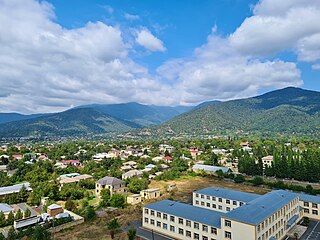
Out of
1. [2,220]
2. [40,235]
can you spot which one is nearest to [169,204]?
[40,235]

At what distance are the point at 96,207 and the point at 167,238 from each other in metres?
12.6

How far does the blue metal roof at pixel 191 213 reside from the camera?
806 inches

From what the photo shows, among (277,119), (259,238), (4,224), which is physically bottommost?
(4,224)

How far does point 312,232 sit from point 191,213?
1110 centimetres

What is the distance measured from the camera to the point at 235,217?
18922 millimetres

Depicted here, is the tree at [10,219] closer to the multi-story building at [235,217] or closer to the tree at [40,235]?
the tree at [40,235]

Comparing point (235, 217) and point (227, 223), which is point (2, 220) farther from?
point (235, 217)

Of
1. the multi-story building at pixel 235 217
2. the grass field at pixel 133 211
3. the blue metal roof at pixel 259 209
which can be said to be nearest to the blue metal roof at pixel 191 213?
the multi-story building at pixel 235 217

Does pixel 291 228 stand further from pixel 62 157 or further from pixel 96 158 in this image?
pixel 62 157

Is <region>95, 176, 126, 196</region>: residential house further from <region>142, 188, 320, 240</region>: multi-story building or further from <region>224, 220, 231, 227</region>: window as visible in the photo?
<region>224, 220, 231, 227</region>: window

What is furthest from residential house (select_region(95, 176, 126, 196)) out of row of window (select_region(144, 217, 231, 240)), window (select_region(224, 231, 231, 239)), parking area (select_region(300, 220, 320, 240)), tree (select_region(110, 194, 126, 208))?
parking area (select_region(300, 220, 320, 240))

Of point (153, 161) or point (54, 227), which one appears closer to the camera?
point (54, 227)

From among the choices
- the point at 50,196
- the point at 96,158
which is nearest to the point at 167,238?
the point at 50,196

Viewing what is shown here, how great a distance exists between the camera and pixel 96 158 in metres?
72.6
